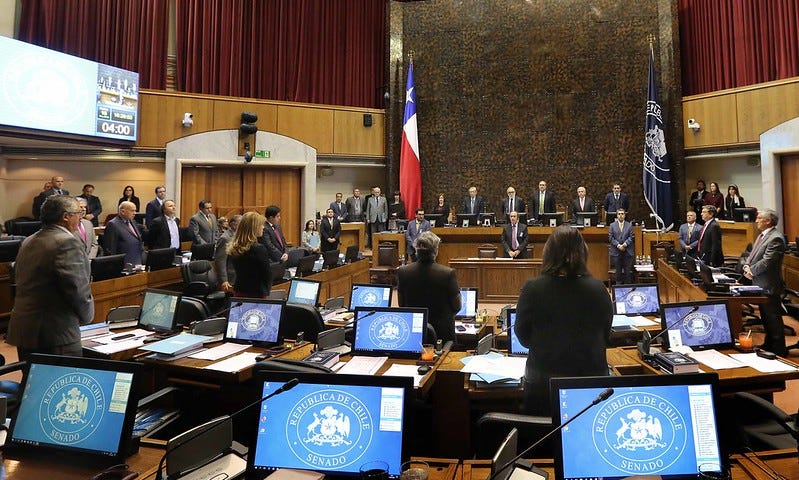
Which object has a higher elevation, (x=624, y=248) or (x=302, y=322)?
(x=624, y=248)

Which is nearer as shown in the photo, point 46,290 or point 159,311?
point 46,290

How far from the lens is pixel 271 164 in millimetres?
10281

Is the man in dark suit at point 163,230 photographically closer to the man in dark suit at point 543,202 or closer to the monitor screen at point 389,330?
the monitor screen at point 389,330

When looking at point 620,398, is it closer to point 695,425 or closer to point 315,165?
point 695,425

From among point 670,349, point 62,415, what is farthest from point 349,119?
point 62,415

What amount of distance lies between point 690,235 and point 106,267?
7.50 m

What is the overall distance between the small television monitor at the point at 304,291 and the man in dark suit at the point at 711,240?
5.14m

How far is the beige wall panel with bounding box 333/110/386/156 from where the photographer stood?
10969 millimetres

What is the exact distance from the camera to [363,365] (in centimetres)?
262

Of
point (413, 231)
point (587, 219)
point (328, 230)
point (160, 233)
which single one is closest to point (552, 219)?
point (587, 219)

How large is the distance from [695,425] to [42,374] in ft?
6.69

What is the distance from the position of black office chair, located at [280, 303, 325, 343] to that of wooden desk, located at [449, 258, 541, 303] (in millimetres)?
4496

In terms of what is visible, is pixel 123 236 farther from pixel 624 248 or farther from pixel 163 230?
pixel 624 248

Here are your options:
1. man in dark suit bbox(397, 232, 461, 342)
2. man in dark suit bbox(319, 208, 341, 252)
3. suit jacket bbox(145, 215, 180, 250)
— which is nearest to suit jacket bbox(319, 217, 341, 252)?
man in dark suit bbox(319, 208, 341, 252)
